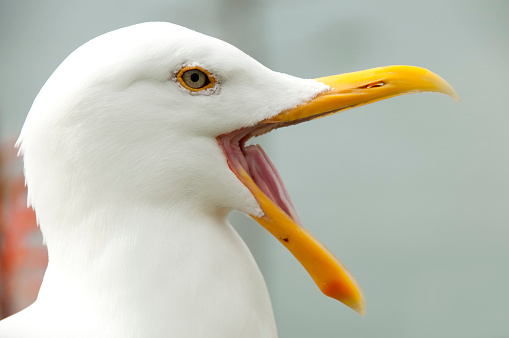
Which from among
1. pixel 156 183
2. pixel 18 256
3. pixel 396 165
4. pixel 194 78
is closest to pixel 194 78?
pixel 194 78

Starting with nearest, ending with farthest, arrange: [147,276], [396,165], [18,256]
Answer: [147,276]
[18,256]
[396,165]

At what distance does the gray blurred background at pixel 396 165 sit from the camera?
2275 mm

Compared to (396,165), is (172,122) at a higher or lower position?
lower

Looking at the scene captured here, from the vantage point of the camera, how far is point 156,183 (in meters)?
0.65

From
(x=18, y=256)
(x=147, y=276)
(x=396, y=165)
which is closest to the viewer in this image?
(x=147, y=276)

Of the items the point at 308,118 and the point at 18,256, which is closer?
the point at 308,118

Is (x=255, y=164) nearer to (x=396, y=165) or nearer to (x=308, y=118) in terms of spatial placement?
(x=308, y=118)

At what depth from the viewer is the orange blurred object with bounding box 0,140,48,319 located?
5.71 feet

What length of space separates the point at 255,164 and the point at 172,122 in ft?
0.41

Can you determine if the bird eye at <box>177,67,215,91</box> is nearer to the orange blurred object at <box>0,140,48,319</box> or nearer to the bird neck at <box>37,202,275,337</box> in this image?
the bird neck at <box>37,202,275,337</box>

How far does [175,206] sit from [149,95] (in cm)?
12

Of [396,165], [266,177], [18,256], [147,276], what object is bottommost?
[147,276]

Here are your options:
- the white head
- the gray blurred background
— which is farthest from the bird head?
the gray blurred background

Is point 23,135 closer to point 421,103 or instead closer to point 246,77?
point 246,77
